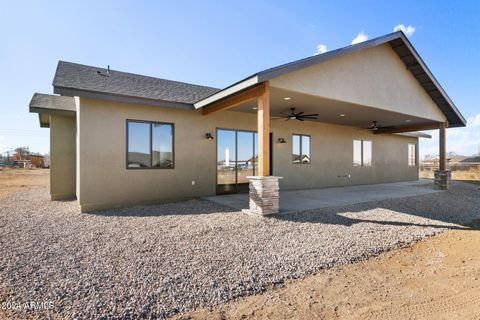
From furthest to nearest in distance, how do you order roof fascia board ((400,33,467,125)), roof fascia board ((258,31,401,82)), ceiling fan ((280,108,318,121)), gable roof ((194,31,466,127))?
ceiling fan ((280,108,318,121)), roof fascia board ((400,33,467,125)), gable roof ((194,31,466,127)), roof fascia board ((258,31,401,82))

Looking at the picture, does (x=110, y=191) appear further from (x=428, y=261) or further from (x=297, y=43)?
(x=297, y=43)

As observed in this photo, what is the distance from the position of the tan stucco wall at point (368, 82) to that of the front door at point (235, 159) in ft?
11.7

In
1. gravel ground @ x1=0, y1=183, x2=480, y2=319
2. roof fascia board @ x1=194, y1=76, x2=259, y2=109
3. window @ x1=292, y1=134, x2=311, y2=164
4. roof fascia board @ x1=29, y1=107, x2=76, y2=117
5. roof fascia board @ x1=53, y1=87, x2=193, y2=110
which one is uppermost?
roof fascia board @ x1=194, y1=76, x2=259, y2=109

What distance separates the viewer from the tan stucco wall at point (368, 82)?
21.5ft

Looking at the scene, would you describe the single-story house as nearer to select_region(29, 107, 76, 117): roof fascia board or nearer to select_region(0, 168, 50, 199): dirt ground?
select_region(29, 107, 76, 117): roof fascia board

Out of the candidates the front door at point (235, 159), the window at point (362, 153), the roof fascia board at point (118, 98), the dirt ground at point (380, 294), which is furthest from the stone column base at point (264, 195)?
the window at point (362, 153)

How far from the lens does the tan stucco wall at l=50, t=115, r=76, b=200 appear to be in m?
8.64

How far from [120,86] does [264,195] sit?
17.8 ft

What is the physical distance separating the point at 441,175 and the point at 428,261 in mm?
9681

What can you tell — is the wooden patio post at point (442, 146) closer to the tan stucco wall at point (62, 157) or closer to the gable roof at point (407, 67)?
the gable roof at point (407, 67)

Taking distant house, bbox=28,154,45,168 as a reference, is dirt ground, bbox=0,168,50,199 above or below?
below

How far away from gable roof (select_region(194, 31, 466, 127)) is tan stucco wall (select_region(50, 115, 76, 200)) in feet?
16.5

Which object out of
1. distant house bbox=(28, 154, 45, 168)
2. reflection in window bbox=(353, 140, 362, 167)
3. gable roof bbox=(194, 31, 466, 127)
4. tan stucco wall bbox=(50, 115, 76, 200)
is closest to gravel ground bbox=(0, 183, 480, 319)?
tan stucco wall bbox=(50, 115, 76, 200)

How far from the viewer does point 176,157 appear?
8047 millimetres
